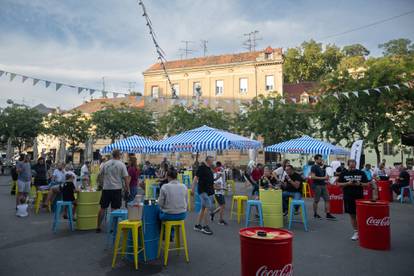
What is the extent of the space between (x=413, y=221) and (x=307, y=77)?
35348 mm

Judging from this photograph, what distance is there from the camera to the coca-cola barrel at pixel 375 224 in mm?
6383

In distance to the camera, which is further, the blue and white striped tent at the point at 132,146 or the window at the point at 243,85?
the window at the point at 243,85

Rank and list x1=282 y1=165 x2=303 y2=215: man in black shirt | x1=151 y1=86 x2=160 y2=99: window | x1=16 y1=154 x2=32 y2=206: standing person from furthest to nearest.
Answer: x1=151 y1=86 x2=160 y2=99: window
x1=16 y1=154 x2=32 y2=206: standing person
x1=282 y1=165 x2=303 y2=215: man in black shirt

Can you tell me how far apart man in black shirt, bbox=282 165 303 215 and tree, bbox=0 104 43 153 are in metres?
28.4

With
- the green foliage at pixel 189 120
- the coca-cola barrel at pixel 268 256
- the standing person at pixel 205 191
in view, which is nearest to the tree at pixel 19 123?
the green foliage at pixel 189 120

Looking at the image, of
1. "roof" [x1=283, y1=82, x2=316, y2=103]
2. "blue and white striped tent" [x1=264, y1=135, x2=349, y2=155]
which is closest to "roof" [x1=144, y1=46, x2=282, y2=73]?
"roof" [x1=283, y1=82, x2=316, y2=103]

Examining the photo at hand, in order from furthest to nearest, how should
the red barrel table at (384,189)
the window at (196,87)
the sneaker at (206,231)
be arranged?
the window at (196,87) < the red barrel table at (384,189) < the sneaker at (206,231)

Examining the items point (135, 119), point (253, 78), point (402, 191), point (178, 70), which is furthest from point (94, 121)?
point (402, 191)

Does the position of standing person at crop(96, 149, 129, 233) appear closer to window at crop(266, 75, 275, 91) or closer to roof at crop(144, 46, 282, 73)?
window at crop(266, 75, 275, 91)

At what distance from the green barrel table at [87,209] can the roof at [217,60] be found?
30563mm

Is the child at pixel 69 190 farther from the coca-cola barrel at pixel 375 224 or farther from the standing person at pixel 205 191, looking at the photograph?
the coca-cola barrel at pixel 375 224

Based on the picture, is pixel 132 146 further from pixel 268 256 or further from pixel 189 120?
pixel 189 120

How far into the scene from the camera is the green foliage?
2908 cm

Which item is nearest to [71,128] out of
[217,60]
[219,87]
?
[219,87]
